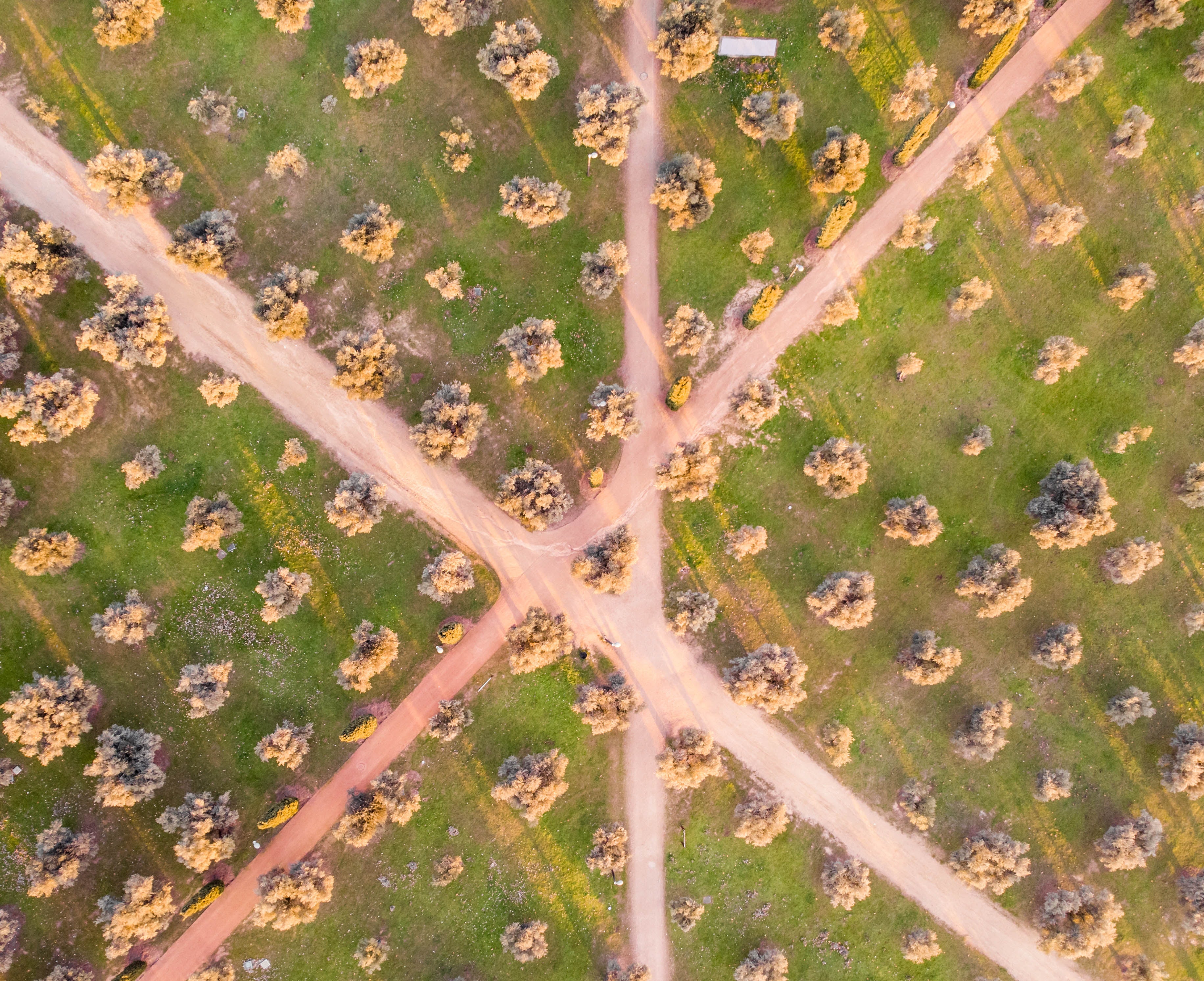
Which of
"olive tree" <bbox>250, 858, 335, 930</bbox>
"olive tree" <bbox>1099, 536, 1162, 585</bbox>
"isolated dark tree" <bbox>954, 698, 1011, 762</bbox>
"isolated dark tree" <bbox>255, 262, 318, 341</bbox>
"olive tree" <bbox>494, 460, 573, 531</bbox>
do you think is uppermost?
"isolated dark tree" <bbox>255, 262, 318, 341</bbox>

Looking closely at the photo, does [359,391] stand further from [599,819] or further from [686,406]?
[599,819]

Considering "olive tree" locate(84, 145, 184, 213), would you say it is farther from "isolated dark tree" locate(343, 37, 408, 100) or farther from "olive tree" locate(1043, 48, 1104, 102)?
"olive tree" locate(1043, 48, 1104, 102)

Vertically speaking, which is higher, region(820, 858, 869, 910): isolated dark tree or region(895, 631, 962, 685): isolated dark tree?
region(895, 631, 962, 685): isolated dark tree

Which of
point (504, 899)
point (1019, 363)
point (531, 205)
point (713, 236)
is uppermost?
point (531, 205)

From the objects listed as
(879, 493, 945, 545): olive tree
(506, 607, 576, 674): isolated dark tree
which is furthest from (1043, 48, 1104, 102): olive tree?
(506, 607, 576, 674): isolated dark tree

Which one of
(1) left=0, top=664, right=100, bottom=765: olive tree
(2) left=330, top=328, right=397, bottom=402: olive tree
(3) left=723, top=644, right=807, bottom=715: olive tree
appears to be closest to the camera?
(1) left=0, top=664, right=100, bottom=765: olive tree

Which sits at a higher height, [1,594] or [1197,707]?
[1,594]

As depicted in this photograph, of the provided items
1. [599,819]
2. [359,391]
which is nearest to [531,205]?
[359,391]

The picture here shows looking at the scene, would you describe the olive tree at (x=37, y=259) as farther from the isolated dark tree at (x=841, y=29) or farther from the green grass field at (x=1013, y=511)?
the isolated dark tree at (x=841, y=29)

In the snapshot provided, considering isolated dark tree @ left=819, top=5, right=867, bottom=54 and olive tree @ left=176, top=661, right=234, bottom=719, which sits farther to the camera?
isolated dark tree @ left=819, top=5, right=867, bottom=54
